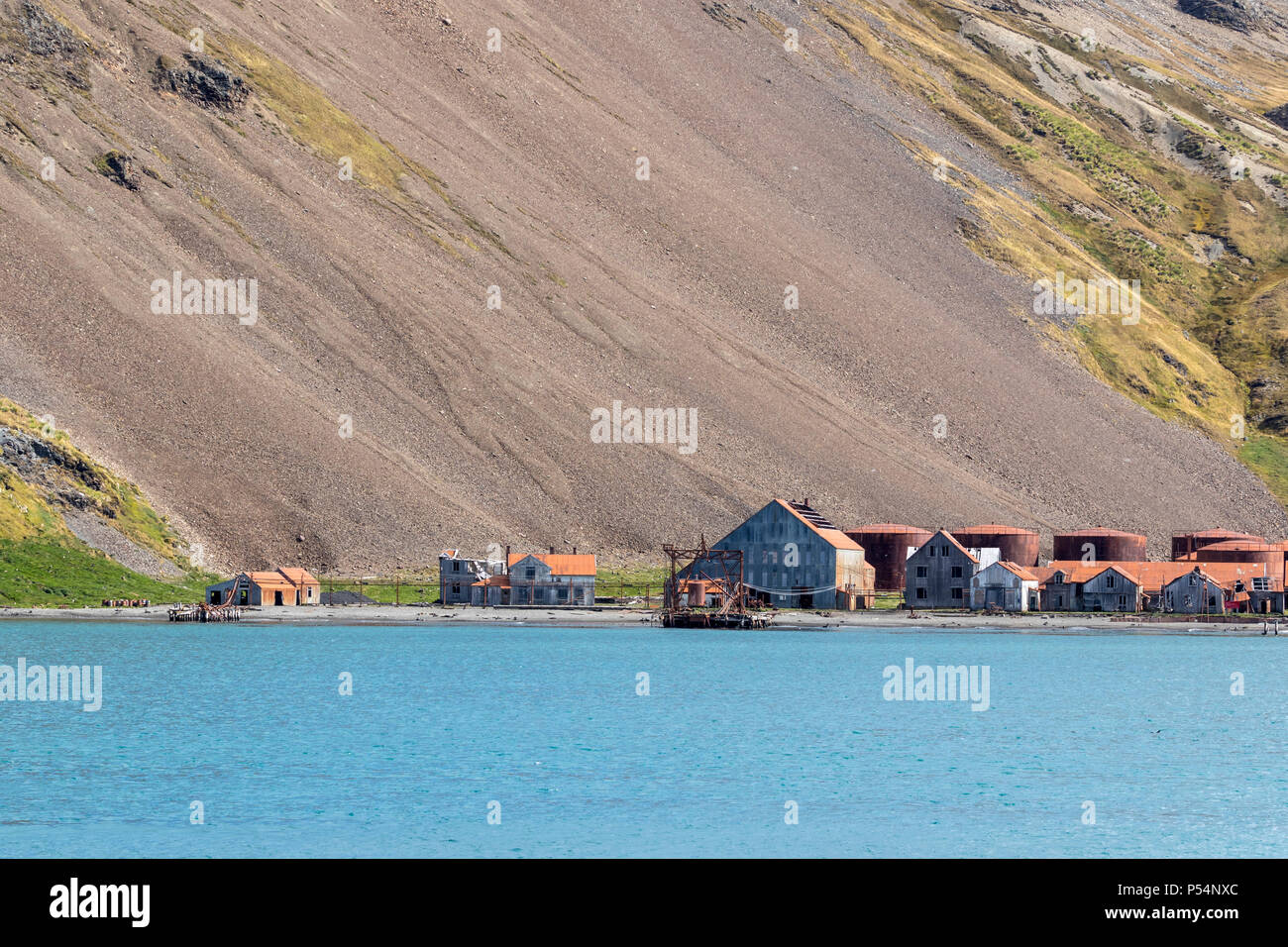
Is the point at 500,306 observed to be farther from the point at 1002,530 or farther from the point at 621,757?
the point at 621,757

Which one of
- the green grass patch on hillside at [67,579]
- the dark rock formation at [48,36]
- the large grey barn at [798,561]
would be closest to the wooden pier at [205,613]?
the green grass patch on hillside at [67,579]

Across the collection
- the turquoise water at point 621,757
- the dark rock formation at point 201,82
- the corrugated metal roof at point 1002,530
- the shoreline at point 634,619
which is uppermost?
the dark rock formation at point 201,82

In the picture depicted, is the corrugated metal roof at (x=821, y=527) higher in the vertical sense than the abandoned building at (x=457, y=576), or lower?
higher

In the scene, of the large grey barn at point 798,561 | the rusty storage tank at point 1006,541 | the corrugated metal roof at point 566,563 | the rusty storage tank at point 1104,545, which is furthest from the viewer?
the rusty storage tank at point 1104,545

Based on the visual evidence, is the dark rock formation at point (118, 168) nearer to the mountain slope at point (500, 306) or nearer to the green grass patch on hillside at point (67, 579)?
the mountain slope at point (500, 306)

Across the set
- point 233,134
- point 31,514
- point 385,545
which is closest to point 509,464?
point 385,545

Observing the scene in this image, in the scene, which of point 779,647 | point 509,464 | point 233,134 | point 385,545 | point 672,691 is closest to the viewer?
point 672,691

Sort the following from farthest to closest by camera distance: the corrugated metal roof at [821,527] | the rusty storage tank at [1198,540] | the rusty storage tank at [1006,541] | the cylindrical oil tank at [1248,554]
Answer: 1. the rusty storage tank at [1198,540]
2. the rusty storage tank at [1006,541]
3. the cylindrical oil tank at [1248,554]
4. the corrugated metal roof at [821,527]

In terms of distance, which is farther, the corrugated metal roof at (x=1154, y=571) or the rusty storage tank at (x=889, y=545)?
the rusty storage tank at (x=889, y=545)
